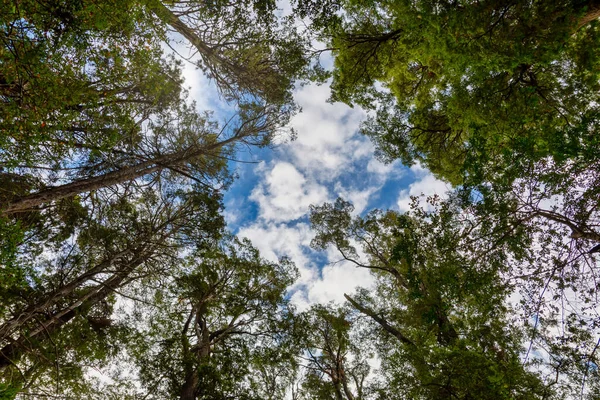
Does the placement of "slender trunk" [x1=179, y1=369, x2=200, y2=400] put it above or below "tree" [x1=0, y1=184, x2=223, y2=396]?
below

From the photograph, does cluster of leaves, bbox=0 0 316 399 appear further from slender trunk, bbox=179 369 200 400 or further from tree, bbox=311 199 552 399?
tree, bbox=311 199 552 399

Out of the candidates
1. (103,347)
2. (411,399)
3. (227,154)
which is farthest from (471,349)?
(103,347)

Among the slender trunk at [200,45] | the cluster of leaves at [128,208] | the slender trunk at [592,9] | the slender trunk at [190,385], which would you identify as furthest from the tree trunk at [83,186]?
the slender trunk at [592,9]

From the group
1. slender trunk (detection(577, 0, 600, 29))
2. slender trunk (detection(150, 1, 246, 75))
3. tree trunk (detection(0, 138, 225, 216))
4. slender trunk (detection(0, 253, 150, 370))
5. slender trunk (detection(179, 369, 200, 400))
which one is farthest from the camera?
slender trunk (detection(150, 1, 246, 75))

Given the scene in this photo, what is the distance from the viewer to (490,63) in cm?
577

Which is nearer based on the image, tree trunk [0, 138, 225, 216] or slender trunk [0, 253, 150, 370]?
tree trunk [0, 138, 225, 216]

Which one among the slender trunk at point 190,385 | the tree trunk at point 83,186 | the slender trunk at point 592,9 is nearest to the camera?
the slender trunk at point 592,9

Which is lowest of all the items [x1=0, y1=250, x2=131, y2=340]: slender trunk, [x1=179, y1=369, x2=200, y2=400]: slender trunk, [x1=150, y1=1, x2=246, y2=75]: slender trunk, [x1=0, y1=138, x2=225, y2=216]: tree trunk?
[x1=179, y1=369, x2=200, y2=400]: slender trunk

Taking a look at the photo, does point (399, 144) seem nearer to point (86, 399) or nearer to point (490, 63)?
point (490, 63)

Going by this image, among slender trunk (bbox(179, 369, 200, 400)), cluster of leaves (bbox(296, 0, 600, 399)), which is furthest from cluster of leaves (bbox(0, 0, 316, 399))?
cluster of leaves (bbox(296, 0, 600, 399))

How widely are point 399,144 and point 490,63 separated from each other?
6.49m

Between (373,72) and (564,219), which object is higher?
(373,72)

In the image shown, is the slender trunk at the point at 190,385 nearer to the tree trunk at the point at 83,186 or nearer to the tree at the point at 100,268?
the tree at the point at 100,268

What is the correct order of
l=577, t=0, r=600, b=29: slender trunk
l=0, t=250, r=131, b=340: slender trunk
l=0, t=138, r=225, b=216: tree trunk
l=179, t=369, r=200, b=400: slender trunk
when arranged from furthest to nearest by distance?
l=179, t=369, r=200, b=400: slender trunk
l=0, t=138, r=225, b=216: tree trunk
l=0, t=250, r=131, b=340: slender trunk
l=577, t=0, r=600, b=29: slender trunk
